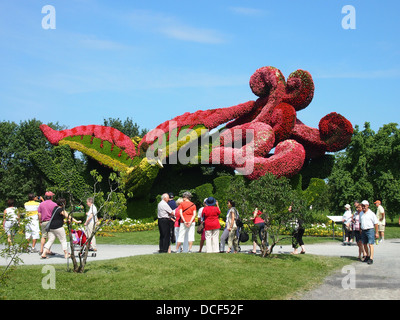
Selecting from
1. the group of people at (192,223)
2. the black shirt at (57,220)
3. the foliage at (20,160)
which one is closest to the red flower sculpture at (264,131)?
the group of people at (192,223)

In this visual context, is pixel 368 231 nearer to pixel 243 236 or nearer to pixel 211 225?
pixel 243 236

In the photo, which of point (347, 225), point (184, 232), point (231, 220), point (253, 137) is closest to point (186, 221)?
point (184, 232)

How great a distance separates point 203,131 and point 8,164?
1049 inches

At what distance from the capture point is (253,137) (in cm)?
2630

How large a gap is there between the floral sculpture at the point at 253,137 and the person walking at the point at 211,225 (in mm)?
12168

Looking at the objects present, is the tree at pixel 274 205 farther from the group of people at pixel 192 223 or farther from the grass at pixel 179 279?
the grass at pixel 179 279

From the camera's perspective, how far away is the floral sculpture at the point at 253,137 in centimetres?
2548

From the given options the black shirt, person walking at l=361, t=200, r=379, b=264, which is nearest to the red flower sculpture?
person walking at l=361, t=200, r=379, b=264

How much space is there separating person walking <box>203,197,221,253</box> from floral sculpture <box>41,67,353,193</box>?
12168 millimetres

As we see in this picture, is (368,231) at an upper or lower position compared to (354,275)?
upper

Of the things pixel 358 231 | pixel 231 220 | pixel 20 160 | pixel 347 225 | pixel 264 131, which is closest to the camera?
pixel 231 220

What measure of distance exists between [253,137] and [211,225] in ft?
46.1

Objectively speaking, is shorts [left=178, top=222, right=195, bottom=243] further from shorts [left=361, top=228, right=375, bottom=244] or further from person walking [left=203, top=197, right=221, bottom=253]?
shorts [left=361, top=228, right=375, bottom=244]

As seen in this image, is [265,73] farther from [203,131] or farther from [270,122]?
[203,131]
